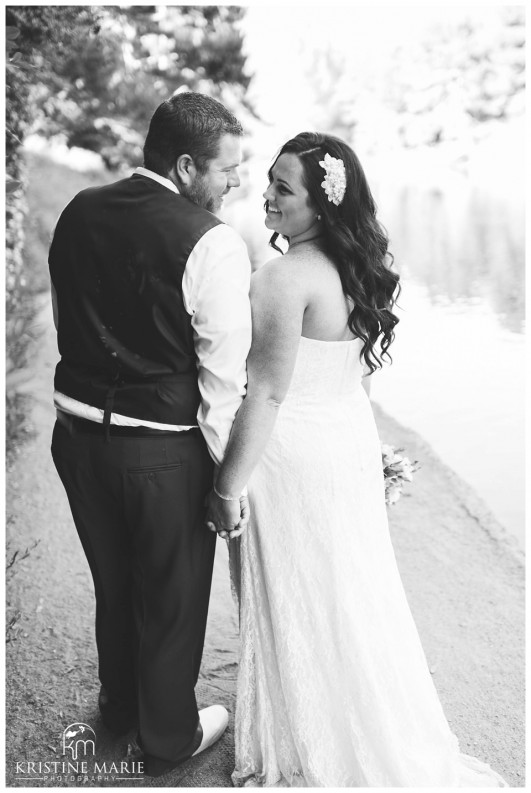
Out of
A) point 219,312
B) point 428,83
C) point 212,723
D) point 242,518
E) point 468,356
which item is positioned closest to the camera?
point 219,312

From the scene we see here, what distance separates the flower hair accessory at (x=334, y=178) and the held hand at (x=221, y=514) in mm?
800

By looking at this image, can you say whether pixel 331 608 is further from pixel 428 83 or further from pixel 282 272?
pixel 428 83

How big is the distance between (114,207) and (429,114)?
1971 cm

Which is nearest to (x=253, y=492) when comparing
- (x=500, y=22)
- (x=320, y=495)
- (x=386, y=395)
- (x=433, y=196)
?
(x=320, y=495)

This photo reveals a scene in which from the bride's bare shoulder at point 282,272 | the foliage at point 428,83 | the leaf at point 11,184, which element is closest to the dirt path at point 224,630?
the bride's bare shoulder at point 282,272

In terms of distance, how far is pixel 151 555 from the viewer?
6.44 ft

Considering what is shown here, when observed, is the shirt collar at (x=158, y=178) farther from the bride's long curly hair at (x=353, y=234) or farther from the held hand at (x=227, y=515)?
the held hand at (x=227, y=515)

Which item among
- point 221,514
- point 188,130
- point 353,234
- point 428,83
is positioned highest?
point 428,83

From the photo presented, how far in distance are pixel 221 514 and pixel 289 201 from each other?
81cm

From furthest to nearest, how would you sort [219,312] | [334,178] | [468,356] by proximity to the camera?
[468,356] < [334,178] < [219,312]

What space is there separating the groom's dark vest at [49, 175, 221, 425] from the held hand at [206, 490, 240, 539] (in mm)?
221

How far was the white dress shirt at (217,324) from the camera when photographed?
5.72 ft

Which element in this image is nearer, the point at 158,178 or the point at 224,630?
the point at 158,178

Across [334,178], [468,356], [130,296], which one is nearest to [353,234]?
[334,178]
